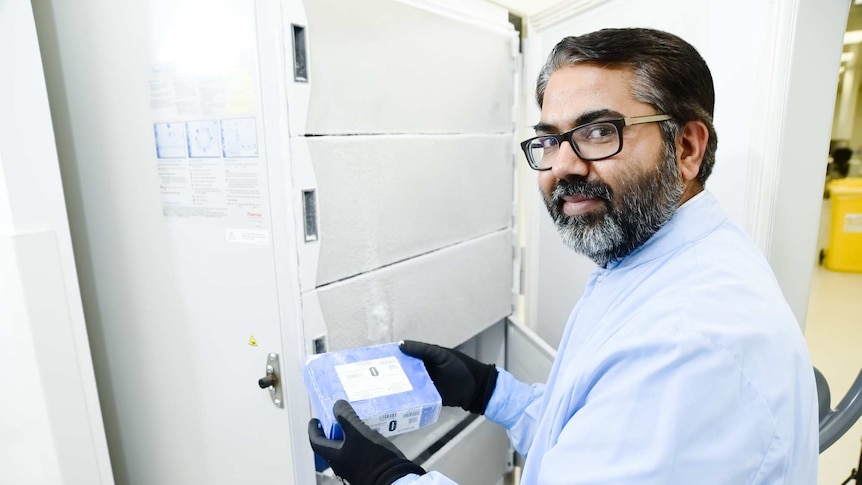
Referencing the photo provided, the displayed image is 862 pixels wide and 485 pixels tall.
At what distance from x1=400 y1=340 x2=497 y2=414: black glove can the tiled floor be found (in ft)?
6.77

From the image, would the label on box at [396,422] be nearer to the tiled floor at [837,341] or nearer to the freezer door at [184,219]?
the freezer door at [184,219]

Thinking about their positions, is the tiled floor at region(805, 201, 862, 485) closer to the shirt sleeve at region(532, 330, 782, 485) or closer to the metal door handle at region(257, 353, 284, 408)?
the shirt sleeve at region(532, 330, 782, 485)

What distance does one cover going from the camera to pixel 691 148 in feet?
2.89

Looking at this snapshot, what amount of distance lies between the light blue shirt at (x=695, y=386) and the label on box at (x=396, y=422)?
18cm

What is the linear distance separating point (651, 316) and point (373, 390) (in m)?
0.60

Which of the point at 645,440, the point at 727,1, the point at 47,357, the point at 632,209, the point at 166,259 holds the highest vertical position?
the point at 727,1

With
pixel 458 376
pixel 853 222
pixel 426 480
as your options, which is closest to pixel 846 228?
pixel 853 222

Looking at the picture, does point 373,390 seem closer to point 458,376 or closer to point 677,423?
point 458,376

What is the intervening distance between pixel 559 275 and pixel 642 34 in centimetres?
118

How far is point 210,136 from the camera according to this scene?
114 cm

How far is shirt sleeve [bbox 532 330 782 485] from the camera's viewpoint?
1.98 ft

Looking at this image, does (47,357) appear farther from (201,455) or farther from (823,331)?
(823,331)

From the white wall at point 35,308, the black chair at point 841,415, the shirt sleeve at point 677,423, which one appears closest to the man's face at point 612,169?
the shirt sleeve at point 677,423

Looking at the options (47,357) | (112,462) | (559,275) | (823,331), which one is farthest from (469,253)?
(823,331)
